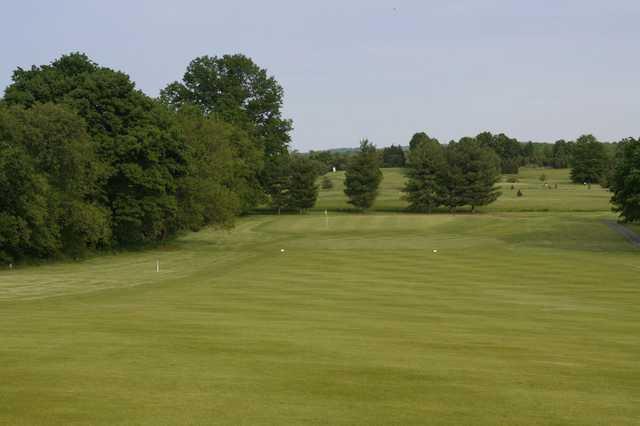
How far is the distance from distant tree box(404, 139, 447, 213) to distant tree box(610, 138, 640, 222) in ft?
139

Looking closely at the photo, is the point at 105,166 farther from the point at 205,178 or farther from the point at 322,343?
the point at 322,343

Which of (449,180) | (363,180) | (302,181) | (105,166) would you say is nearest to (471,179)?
(449,180)

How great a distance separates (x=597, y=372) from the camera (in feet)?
58.2

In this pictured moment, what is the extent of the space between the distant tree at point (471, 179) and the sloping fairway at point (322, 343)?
2295 inches

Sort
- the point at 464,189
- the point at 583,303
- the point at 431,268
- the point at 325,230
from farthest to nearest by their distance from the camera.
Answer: the point at 464,189 → the point at 325,230 → the point at 431,268 → the point at 583,303

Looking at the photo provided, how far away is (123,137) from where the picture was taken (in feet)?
203

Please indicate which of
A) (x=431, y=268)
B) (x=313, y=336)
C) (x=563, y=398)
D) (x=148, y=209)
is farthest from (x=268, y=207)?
(x=563, y=398)

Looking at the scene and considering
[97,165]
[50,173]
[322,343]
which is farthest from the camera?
[97,165]

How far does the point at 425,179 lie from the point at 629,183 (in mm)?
48272

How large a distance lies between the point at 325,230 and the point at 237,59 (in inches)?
1236

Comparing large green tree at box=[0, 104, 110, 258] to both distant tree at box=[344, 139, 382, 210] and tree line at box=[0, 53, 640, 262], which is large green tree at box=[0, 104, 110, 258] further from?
distant tree at box=[344, 139, 382, 210]

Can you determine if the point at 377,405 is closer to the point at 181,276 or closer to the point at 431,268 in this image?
the point at 181,276

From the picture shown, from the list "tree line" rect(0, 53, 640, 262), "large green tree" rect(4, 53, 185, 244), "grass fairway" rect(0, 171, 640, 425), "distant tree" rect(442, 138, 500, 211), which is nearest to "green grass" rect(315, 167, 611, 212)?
"distant tree" rect(442, 138, 500, 211)

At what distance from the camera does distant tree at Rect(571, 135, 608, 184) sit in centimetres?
17438
